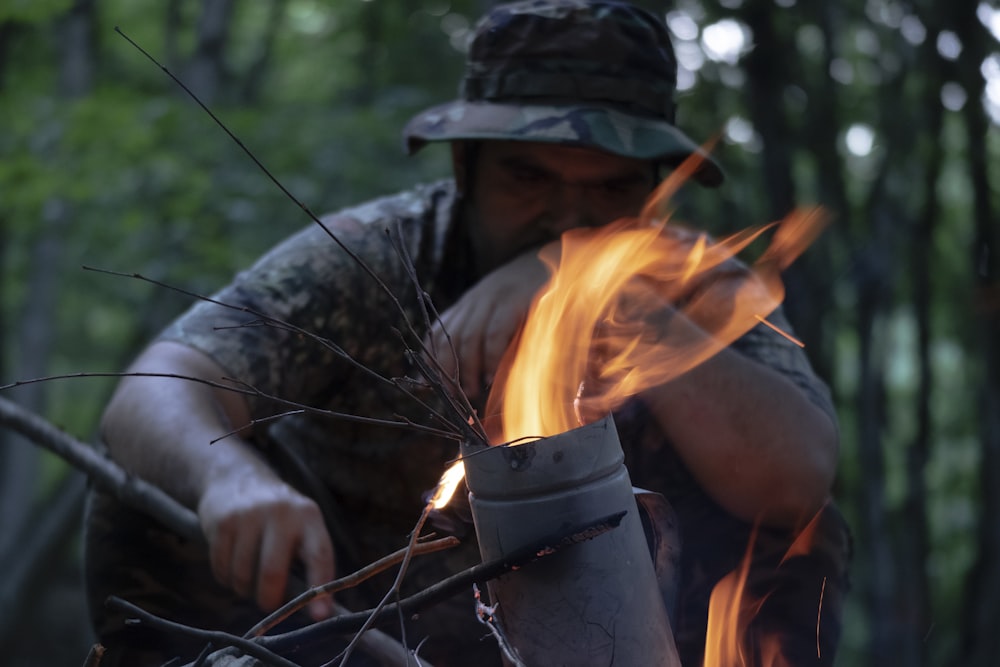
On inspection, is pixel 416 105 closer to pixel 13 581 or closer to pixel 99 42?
pixel 13 581

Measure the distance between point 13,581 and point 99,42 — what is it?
5.86 m

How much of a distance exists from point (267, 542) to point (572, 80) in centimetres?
141

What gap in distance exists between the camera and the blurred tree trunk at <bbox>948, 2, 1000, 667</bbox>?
4969 millimetres

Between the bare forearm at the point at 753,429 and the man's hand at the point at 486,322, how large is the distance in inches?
14.7

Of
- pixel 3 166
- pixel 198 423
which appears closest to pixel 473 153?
pixel 198 423

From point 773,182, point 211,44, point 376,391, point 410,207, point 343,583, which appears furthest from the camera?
point 211,44

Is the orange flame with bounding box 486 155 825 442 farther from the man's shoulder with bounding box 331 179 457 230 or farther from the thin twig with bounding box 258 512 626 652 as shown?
the man's shoulder with bounding box 331 179 457 230

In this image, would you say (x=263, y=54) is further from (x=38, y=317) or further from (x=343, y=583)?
(x=343, y=583)

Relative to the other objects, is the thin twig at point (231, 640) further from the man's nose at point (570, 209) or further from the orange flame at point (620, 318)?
the man's nose at point (570, 209)

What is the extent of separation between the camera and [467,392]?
239cm

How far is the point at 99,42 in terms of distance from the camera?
11.1 meters

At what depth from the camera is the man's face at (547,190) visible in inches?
104

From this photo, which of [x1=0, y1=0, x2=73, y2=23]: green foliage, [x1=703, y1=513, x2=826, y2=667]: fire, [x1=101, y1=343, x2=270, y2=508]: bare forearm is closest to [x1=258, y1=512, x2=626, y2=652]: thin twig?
[x1=703, y1=513, x2=826, y2=667]: fire

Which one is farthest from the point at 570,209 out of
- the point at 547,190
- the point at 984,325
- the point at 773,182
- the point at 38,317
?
the point at 38,317
